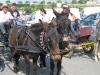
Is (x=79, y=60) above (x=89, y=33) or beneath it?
beneath

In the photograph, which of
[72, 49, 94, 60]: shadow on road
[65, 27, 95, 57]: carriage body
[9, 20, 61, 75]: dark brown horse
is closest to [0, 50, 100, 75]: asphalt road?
[72, 49, 94, 60]: shadow on road

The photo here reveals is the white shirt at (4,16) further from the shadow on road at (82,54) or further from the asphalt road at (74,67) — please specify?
the shadow on road at (82,54)

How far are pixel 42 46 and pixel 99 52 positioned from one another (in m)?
4.58

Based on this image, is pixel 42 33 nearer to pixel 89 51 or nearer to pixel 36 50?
pixel 36 50

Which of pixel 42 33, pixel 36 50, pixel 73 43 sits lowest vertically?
pixel 73 43

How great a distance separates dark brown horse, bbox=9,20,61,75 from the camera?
19.2 ft

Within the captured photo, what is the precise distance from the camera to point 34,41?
650cm

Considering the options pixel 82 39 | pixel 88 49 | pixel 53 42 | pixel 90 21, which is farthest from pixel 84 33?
pixel 53 42

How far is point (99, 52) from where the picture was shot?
33.4 feet

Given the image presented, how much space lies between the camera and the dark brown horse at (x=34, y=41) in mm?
5840

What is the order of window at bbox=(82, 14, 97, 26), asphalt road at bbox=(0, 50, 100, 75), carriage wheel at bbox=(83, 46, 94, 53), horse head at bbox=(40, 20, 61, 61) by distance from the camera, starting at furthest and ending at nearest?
window at bbox=(82, 14, 97, 26) < carriage wheel at bbox=(83, 46, 94, 53) < asphalt road at bbox=(0, 50, 100, 75) < horse head at bbox=(40, 20, 61, 61)

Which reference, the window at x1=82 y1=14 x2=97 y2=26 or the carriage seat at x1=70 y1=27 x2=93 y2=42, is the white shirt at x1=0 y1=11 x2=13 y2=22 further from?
the window at x1=82 y1=14 x2=97 y2=26

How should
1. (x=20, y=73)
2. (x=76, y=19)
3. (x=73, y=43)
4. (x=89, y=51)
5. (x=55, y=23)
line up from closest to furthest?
1. (x=55, y=23)
2. (x=20, y=73)
3. (x=76, y=19)
4. (x=73, y=43)
5. (x=89, y=51)

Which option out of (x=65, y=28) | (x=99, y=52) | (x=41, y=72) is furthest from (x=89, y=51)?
(x=65, y=28)
